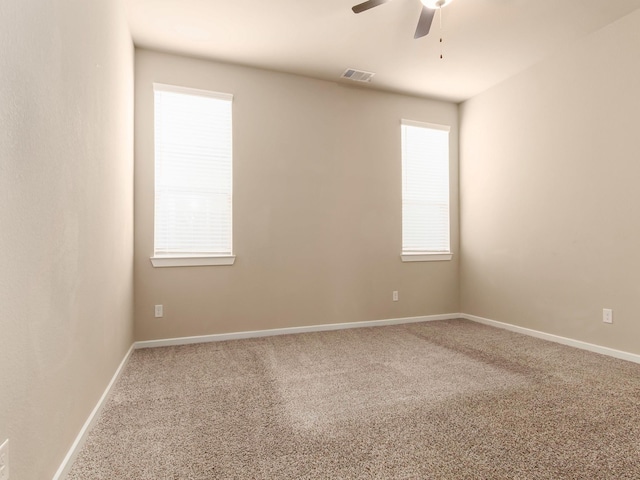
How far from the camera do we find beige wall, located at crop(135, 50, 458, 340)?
11.3 feet

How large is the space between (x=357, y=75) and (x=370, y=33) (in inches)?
30.3

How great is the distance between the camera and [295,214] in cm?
390

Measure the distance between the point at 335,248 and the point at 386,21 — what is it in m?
2.27

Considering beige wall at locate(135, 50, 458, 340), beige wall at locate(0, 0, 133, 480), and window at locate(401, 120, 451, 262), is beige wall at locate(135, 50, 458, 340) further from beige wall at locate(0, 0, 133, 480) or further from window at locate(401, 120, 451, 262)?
beige wall at locate(0, 0, 133, 480)

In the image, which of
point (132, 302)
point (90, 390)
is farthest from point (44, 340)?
point (132, 302)

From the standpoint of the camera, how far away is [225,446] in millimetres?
1694

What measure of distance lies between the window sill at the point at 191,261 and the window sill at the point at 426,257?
2.12 metres

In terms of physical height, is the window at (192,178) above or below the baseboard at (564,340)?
above

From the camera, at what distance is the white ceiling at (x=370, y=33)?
2787 millimetres

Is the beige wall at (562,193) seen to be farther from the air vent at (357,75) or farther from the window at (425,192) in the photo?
the air vent at (357,75)

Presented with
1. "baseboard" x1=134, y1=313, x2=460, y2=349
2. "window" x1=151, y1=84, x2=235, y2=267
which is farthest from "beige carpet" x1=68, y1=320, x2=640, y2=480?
"window" x1=151, y1=84, x2=235, y2=267

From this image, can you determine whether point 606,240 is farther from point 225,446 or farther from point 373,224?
point 225,446

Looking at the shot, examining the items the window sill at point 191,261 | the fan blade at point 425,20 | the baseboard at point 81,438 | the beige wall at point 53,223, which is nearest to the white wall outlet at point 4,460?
the beige wall at point 53,223

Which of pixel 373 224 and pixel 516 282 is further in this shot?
pixel 373 224
